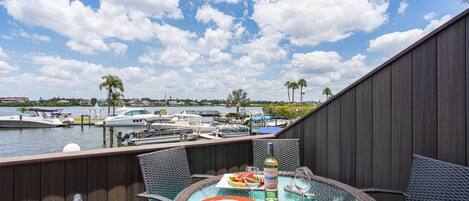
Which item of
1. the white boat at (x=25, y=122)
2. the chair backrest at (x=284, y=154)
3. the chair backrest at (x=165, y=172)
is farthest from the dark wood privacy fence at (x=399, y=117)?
the white boat at (x=25, y=122)

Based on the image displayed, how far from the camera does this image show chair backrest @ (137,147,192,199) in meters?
1.95

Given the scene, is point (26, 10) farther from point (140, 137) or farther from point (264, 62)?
point (264, 62)

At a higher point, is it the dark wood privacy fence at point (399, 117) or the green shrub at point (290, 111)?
the dark wood privacy fence at point (399, 117)

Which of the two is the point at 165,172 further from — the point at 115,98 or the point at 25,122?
the point at 115,98

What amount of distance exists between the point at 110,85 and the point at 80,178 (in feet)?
91.8

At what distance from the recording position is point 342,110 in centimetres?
253

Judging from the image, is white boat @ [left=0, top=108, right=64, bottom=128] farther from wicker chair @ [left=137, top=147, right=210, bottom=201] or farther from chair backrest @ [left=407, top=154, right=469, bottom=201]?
chair backrest @ [left=407, top=154, right=469, bottom=201]

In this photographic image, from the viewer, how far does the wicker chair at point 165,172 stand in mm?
1938

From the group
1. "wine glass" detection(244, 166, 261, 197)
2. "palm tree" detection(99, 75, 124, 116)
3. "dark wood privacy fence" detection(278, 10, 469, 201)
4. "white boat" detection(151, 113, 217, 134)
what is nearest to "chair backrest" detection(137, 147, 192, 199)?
"wine glass" detection(244, 166, 261, 197)

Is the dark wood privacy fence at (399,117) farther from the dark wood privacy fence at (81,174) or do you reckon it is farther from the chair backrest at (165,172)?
the chair backrest at (165,172)

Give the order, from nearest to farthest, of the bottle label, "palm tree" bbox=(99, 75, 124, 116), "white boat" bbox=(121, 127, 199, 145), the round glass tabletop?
the bottle label, the round glass tabletop, "white boat" bbox=(121, 127, 199, 145), "palm tree" bbox=(99, 75, 124, 116)

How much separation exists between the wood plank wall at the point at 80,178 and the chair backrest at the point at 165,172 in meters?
0.39

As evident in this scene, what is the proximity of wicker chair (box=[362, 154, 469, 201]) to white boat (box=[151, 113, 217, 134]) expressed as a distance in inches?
546

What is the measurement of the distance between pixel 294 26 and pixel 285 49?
777 centimetres
